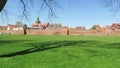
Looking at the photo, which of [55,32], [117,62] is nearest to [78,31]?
[55,32]

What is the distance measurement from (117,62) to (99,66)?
1563mm

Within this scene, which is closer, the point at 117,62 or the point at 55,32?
the point at 117,62

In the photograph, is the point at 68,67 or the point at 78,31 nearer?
the point at 68,67

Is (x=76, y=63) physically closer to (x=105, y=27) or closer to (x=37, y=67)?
(x=37, y=67)

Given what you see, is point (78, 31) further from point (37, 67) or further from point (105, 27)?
point (37, 67)

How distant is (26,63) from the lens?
48.9ft

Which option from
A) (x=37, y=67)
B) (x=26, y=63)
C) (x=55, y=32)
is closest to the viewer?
(x=37, y=67)

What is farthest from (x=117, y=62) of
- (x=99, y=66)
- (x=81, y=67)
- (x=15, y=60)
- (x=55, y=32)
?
(x=55, y=32)

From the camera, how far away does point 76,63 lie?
15.1 metres

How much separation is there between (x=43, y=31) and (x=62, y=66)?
285 ft

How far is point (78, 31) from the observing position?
103188 millimetres

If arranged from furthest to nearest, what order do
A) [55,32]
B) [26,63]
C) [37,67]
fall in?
1. [55,32]
2. [26,63]
3. [37,67]

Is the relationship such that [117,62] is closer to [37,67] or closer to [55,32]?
[37,67]

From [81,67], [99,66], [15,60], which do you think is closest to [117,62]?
[99,66]
